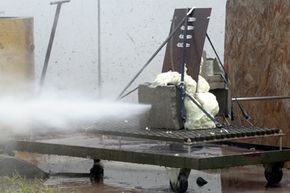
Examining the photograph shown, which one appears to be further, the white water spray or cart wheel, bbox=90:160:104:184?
the white water spray

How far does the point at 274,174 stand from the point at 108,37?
15.8 feet

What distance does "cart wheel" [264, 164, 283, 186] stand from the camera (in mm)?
10375

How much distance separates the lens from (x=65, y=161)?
12258 mm

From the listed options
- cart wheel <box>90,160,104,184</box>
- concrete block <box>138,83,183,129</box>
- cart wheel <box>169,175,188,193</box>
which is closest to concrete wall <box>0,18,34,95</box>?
cart wheel <box>90,160,104,184</box>

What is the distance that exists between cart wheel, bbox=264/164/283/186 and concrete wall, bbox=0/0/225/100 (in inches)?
159

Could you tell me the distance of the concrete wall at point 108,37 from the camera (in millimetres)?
14312

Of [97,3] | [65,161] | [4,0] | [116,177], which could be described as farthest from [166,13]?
[116,177]

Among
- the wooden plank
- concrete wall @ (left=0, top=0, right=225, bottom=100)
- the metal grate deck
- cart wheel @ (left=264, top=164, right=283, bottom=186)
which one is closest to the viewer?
the metal grate deck

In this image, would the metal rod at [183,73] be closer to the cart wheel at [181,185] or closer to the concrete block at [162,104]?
the concrete block at [162,104]

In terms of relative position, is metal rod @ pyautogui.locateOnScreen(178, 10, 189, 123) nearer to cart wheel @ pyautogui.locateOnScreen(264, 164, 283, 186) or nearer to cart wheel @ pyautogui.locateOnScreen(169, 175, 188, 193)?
cart wheel @ pyautogui.locateOnScreen(169, 175, 188, 193)

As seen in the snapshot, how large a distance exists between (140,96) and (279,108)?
6.23 feet

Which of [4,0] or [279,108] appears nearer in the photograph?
[279,108]

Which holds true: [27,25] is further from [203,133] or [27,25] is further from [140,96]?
[203,133]

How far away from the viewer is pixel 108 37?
14570 millimetres
